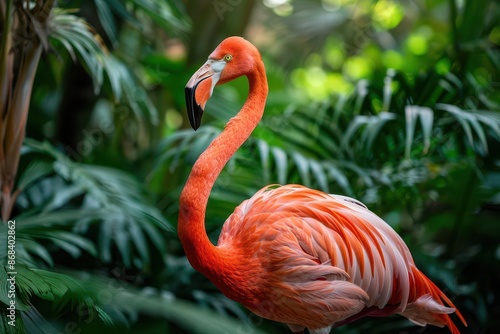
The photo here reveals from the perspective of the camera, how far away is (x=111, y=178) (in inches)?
78.4

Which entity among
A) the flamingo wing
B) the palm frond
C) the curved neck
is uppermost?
the curved neck

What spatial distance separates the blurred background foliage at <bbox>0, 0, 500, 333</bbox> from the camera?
5.26 ft

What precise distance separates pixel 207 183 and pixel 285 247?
180mm

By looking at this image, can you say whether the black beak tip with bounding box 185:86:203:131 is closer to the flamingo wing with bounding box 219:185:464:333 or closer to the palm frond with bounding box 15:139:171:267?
the flamingo wing with bounding box 219:185:464:333

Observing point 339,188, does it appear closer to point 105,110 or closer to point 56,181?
point 56,181

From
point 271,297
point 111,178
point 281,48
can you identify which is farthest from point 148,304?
point 281,48

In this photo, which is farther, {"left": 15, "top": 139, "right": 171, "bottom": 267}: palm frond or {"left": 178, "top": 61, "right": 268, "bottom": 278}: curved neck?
{"left": 15, "top": 139, "right": 171, "bottom": 267}: palm frond

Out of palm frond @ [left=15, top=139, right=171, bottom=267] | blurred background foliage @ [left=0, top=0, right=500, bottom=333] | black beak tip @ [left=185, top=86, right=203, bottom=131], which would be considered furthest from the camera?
palm frond @ [left=15, top=139, right=171, bottom=267]

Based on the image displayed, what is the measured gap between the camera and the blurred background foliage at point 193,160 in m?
1.60

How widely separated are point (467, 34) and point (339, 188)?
716 millimetres

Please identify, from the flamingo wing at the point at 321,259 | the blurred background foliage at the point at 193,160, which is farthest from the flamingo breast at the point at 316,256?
the blurred background foliage at the point at 193,160

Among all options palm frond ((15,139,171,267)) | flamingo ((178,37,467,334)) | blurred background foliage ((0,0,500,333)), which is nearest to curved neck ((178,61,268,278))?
flamingo ((178,37,467,334))

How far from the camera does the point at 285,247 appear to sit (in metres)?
1.16

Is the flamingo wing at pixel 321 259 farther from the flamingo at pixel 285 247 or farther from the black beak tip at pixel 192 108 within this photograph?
the black beak tip at pixel 192 108
